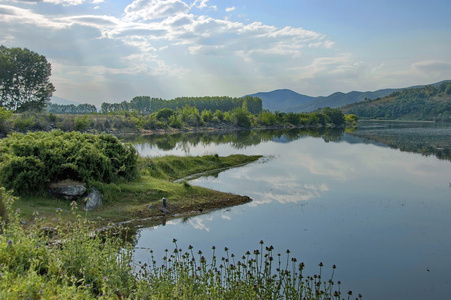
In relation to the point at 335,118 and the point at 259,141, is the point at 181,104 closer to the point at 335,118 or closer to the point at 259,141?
the point at 335,118

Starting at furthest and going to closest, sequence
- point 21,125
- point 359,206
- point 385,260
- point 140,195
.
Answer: point 21,125 → point 359,206 → point 140,195 → point 385,260

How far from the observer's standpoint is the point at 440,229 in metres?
15.8

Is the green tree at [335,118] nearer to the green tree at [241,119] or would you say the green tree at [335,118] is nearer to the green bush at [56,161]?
the green tree at [241,119]

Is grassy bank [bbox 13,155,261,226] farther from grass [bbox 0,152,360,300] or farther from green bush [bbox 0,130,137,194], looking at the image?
green bush [bbox 0,130,137,194]

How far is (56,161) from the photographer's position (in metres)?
16.4

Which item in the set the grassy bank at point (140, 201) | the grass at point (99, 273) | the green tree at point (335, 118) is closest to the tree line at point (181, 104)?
the green tree at point (335, 118)

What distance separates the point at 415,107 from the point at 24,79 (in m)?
171

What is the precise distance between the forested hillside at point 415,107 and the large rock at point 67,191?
549ft

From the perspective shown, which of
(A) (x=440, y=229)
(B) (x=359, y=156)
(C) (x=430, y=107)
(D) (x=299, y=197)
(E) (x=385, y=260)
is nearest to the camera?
(E) (x=385, y=260)

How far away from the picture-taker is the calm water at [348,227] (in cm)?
1141

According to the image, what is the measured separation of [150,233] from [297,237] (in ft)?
20.0

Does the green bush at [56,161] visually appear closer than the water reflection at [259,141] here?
Yes

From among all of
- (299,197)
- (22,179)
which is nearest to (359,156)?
(299,197)

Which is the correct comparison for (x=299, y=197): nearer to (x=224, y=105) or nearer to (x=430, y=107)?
(x=224, y=105)
